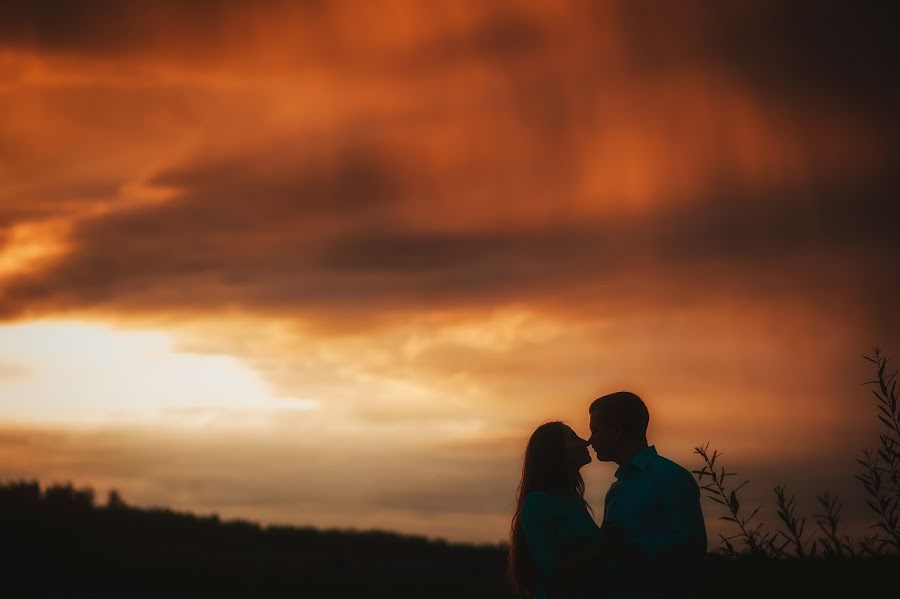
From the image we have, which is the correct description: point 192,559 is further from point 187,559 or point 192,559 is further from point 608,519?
point 608,519

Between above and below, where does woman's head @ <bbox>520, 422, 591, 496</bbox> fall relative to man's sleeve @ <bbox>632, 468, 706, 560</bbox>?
above

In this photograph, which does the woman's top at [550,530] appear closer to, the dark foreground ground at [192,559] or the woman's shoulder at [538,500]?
the woman's shoulder at [538,500]

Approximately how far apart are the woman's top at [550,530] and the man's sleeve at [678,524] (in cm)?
71

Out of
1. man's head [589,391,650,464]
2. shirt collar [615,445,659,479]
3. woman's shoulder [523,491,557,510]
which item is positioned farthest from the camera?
woman's shoulder [523,491,557,510]

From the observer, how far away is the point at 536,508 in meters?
6.59

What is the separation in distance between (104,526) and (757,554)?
50106 millimetres

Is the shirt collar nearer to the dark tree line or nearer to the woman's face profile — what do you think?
the woman's face profile

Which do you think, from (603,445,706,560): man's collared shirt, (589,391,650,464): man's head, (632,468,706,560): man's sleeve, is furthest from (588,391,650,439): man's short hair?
(632,468,706,560): man's sleeve

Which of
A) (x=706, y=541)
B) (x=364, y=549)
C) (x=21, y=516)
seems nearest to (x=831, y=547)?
(x=706, y=541)

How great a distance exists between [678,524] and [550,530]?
1.03 metres

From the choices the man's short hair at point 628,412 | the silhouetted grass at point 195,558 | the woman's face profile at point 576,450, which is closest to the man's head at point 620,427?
the man's short hair at point 628,412

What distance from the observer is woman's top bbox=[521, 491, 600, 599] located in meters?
6.45

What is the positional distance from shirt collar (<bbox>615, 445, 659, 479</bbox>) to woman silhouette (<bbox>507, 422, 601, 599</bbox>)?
1.86 feet

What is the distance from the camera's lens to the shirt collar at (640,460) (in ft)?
20.1
